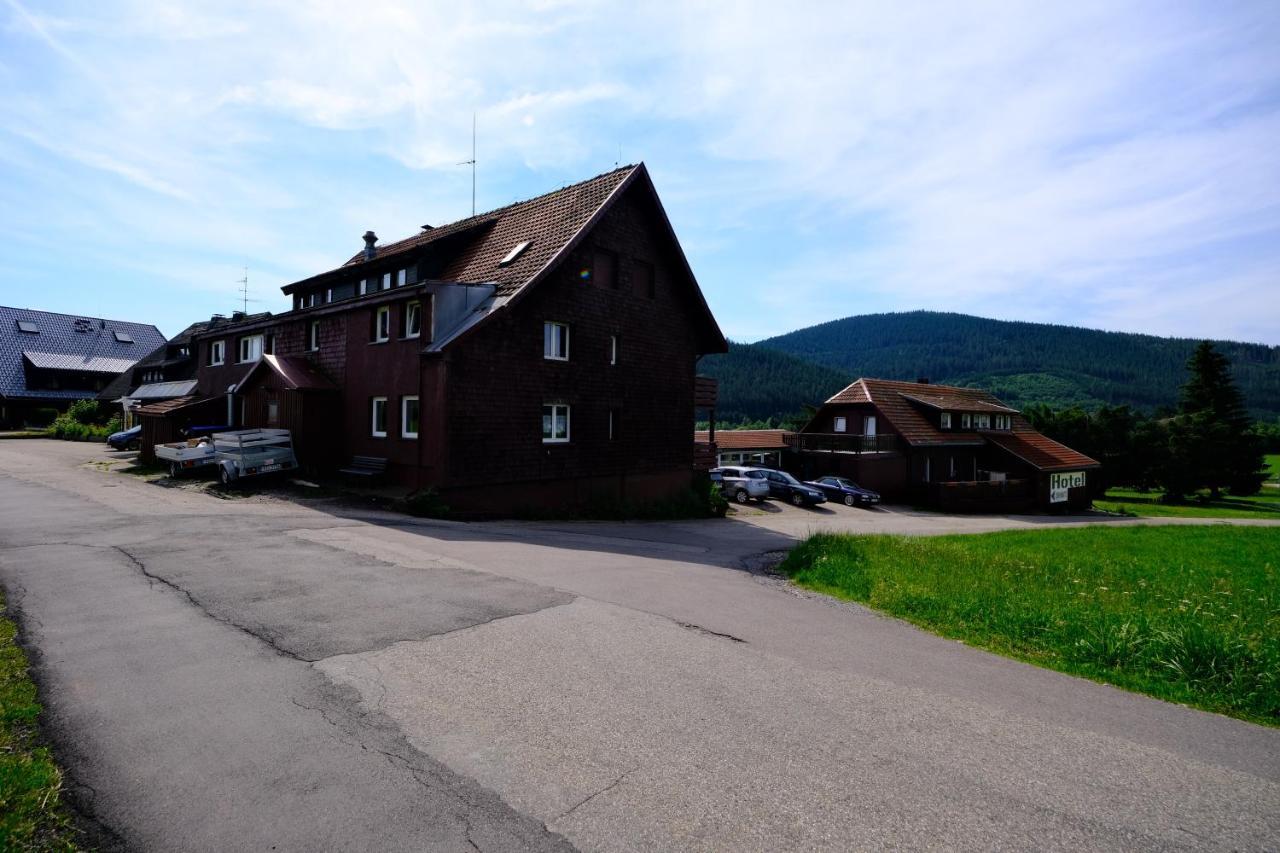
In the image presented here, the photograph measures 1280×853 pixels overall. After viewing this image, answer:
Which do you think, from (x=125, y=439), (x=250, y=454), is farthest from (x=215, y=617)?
(x=125, y=439)

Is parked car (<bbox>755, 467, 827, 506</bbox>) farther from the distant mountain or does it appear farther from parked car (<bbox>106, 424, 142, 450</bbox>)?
the distant mountain

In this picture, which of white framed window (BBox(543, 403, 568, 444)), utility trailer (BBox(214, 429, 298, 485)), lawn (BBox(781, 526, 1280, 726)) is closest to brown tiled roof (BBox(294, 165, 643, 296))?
white framed window (BBox(543, 403, 568, 444))

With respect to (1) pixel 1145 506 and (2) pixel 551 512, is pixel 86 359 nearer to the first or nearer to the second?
(2) pixel 551 512

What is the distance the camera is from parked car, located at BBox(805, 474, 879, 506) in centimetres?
3644

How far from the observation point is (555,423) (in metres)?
20.9

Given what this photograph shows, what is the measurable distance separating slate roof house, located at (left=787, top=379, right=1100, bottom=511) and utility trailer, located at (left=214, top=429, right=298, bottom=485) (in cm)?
3071

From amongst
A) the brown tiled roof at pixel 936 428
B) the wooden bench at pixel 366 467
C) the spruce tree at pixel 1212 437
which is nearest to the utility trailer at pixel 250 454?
the wooden bench at pixel 366 467

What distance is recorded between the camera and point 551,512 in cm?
2019

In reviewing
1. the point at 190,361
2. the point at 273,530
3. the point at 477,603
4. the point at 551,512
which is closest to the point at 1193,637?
the point at 477,603

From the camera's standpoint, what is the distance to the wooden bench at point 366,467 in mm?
19391

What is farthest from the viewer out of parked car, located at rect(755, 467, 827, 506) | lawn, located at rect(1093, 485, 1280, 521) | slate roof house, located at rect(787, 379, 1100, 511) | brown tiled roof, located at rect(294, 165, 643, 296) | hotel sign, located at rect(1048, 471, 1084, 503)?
lawn, located at rect(1093, 485, 1280, 521)

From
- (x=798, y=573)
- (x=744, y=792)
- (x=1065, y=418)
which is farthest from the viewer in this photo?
(x=1065, y=418)

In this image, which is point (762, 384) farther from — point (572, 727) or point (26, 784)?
point (26, 784)

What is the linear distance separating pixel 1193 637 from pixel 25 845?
353 inches
